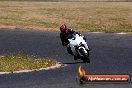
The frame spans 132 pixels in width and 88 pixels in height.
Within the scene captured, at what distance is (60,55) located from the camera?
24.8 metres

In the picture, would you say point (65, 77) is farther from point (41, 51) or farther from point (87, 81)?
point (41, 51)

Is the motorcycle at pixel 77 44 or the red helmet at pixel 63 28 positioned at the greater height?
the red helmet at pixel 63 28

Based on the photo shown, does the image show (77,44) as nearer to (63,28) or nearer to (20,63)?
(63,28)

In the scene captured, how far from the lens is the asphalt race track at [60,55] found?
1648cm

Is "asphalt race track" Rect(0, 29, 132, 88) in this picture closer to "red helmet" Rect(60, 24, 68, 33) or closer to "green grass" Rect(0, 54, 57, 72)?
"green grass" Rect(0, 54, 57, 72)

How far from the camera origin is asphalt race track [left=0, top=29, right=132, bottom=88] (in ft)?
54.1

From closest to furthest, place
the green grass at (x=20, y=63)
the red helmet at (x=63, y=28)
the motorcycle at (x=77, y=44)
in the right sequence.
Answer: the red helmet at (x=63, y=28) → the motorcycle at (x=77, y=44) → the green grass at (x=20, y=63)

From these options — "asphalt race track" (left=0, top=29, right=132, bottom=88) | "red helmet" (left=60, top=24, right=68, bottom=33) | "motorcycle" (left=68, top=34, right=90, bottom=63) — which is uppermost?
"red helmet" (left=60, top=24, right=68, bottom=33)

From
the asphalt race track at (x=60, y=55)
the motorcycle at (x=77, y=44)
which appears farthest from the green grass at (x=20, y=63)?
the motorcycle at (x=77, y=44)

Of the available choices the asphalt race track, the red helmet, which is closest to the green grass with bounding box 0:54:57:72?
the asphalt race track

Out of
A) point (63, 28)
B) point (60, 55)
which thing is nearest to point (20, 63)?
point (60, 55)

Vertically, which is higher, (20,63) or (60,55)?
(20,63)

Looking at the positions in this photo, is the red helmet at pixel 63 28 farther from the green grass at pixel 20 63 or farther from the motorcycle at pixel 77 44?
the green grass at pixel 20 63

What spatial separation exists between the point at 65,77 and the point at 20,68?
260cm
